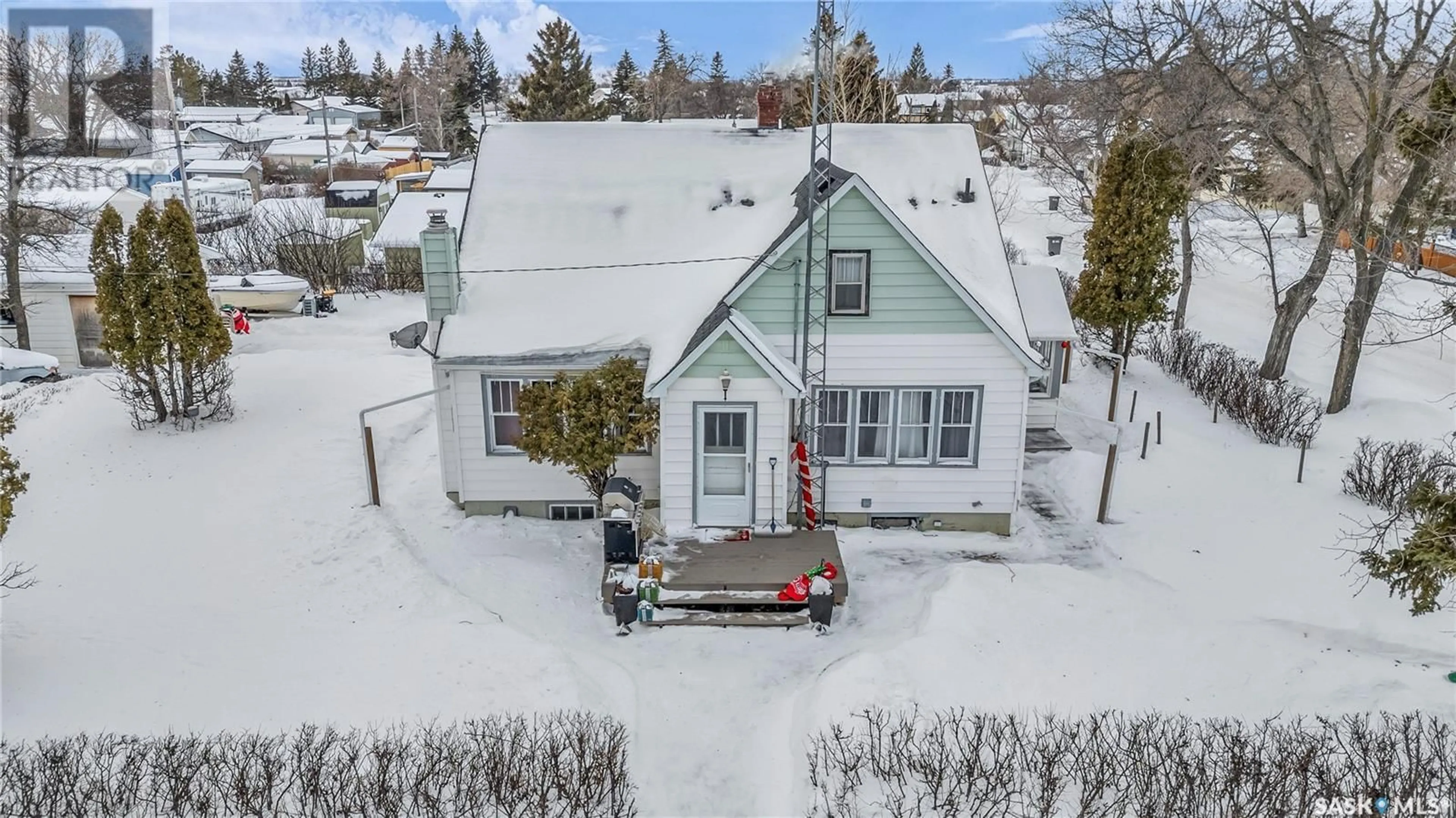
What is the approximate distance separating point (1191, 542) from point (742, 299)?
294 inches

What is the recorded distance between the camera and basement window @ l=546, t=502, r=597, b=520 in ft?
47.9

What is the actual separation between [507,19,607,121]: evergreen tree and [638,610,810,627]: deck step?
4524 centimetres

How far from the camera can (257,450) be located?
54.0 feet

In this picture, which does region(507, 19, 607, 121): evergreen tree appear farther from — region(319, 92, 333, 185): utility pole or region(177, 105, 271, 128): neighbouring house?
region(177, 105, 271, 128): neighbouring house

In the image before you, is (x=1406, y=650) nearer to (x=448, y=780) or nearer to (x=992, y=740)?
(x=992, y=740)

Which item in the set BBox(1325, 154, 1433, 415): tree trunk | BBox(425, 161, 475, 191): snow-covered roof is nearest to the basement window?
BBox(1325, 154, 1433, 415): tree trunk

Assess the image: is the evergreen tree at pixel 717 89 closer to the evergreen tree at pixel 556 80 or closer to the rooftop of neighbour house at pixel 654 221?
the evergreen tree at pixel 556 80

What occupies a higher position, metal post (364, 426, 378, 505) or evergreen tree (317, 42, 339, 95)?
evergreen tree (317, 42, 339, 95)

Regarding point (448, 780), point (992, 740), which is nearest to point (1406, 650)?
point (992, 740)

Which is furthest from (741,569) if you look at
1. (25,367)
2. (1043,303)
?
(25,367)

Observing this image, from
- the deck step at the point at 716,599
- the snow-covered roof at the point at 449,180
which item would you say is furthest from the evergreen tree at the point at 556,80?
the deck step at the point at 716,599

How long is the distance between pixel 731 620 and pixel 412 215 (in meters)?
31.1

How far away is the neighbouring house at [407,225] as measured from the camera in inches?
1344

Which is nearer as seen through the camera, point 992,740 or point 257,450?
point 992,740
